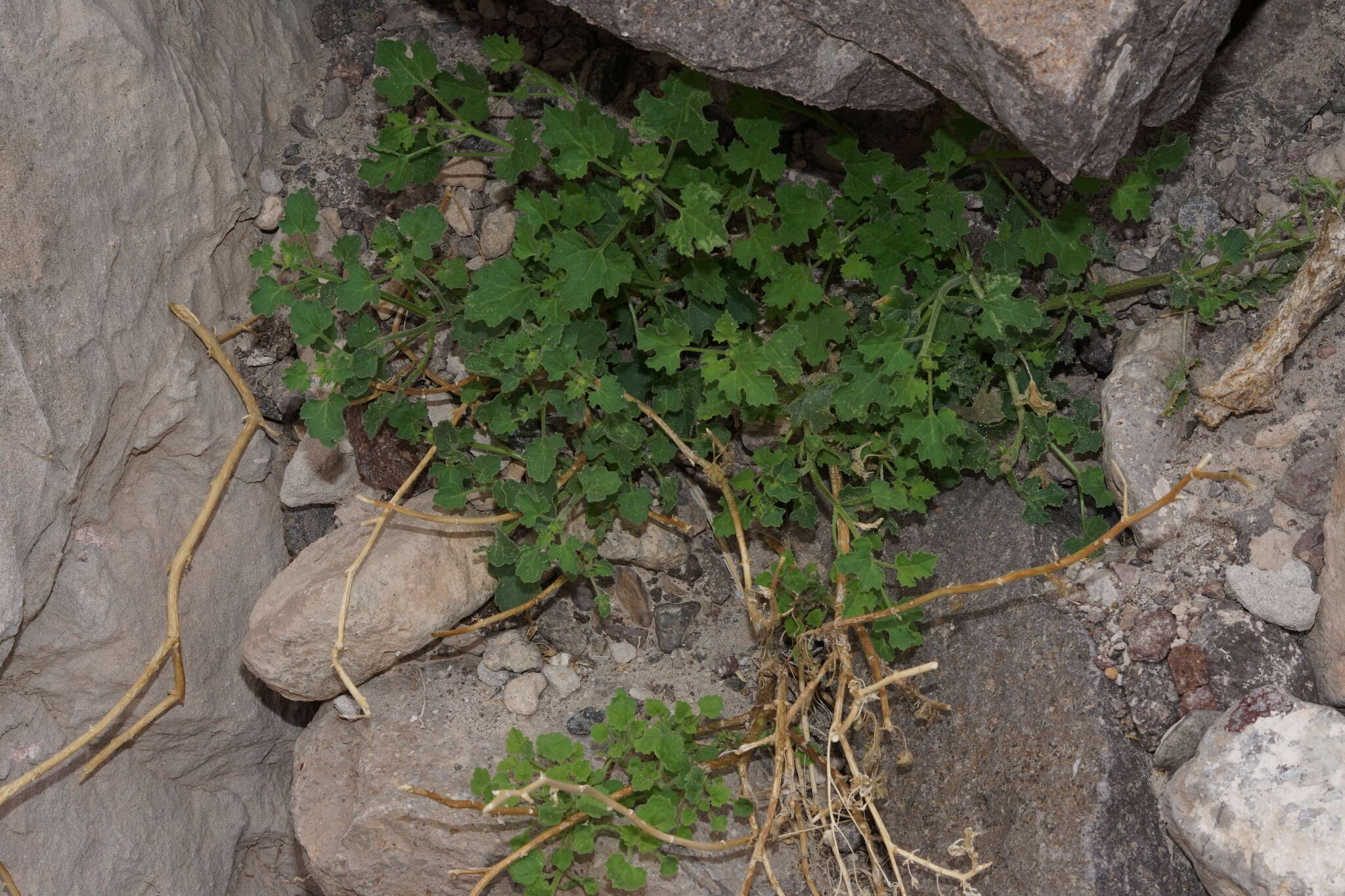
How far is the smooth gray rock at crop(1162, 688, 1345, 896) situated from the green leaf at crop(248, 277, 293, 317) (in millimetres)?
2620

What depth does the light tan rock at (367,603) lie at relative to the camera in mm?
3152

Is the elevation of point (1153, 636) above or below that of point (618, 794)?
above

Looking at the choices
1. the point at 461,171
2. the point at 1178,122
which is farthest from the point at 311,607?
the point at 1178,122

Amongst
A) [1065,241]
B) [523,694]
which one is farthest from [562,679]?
[1065,241]

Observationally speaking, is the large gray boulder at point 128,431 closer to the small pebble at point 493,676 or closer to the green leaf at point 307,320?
the green leaf at point 307,320

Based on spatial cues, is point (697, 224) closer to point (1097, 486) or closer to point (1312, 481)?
point (1097, 486)

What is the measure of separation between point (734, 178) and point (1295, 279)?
59.4 inches

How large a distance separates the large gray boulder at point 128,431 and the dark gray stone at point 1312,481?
2934 millimetres

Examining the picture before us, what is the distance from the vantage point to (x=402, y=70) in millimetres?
3090

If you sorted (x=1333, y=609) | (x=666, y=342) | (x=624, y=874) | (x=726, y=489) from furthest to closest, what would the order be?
(x=726, y=489) → (x=666, y=342) → (x=624, y=874) → (x=1333, y=609)

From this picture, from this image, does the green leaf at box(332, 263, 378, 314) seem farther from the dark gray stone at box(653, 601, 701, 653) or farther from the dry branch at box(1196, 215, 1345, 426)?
the dry branch at box(1196, 215, 1345, 426)

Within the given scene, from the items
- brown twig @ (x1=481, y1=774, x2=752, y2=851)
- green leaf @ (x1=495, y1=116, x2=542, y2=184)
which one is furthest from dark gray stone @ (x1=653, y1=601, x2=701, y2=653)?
green leaf @ (x1=495, y1=116, x2=542, y2=184)

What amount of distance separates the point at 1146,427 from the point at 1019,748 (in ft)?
3.01

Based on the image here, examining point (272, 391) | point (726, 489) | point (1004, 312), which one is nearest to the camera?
point (1004, 312)
